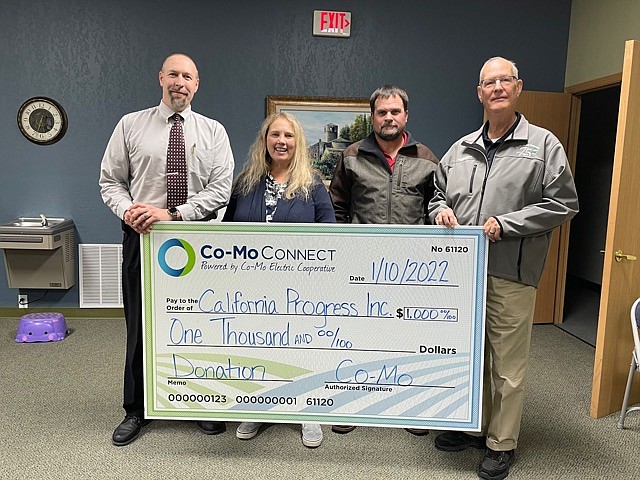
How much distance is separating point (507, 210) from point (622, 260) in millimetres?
972

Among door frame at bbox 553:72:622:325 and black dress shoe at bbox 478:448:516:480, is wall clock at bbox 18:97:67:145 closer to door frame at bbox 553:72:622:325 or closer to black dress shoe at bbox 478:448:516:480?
black dress shoe at bbox 478:448:516:480

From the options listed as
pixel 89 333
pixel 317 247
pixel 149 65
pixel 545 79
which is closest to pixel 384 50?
pixel 545 79

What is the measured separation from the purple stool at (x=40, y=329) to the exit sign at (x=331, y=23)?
2.81 meters

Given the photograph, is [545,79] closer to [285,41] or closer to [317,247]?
[285,41]

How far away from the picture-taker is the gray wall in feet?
13.7

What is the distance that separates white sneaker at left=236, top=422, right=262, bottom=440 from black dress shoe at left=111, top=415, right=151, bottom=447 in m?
0.43

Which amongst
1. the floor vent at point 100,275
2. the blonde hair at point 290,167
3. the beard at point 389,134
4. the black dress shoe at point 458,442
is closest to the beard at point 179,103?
the blonde hair at point 290,167

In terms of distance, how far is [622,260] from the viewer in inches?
105

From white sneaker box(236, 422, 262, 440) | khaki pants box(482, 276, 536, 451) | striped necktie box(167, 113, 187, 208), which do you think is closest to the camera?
khaki pants box(482, 276, 536, 451)

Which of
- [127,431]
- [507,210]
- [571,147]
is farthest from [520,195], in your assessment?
[571,147]

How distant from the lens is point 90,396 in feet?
9.48

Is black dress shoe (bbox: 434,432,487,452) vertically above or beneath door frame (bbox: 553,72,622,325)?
beneath

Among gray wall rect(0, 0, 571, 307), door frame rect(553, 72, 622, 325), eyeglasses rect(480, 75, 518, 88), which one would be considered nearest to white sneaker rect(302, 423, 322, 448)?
eyeglasses rect(480, 75, 518, 88)

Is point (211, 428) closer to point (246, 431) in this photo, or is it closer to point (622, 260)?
point (246, 431)
